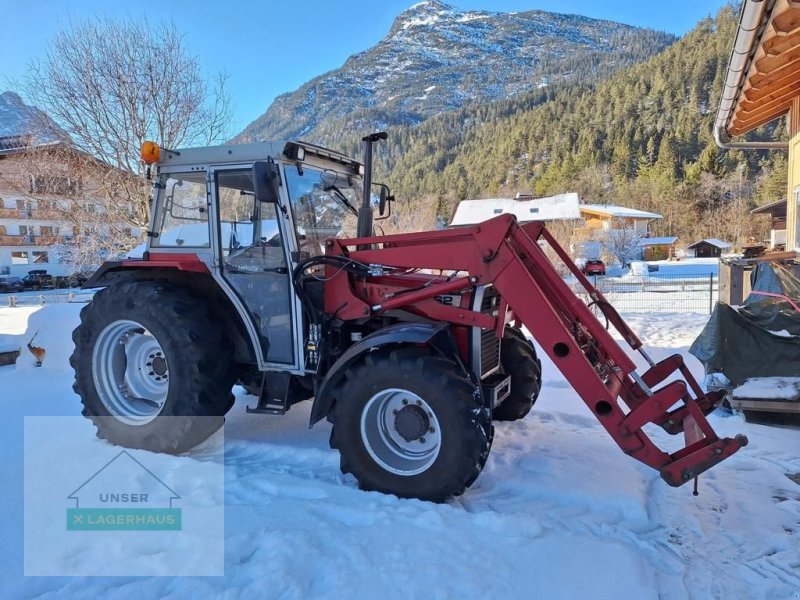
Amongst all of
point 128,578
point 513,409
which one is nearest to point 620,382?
point 513,409

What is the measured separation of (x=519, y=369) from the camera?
14.7 feet

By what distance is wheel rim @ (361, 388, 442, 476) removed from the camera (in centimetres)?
332

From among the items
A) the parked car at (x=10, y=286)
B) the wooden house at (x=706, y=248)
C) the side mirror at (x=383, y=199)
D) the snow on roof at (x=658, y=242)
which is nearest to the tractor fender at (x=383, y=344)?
the side mirror at (x=383, y=199)

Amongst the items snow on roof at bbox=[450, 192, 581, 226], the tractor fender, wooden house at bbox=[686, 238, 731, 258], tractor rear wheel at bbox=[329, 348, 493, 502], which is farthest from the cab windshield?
wooden house at bbox=[686, 238, 731, 258]

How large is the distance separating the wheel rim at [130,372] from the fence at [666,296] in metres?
11.9

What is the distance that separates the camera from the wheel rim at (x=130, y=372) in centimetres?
421

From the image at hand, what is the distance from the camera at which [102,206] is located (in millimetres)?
13109

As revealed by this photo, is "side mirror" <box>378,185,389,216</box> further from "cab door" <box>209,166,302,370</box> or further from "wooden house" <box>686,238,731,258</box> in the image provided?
"wooden house" <box>686,238,731,258</box>

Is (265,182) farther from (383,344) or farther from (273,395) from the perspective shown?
(273,395)

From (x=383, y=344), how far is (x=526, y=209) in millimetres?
45489

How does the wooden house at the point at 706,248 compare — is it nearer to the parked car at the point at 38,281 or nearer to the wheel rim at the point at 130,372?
the wheel rim at the point at 130,372

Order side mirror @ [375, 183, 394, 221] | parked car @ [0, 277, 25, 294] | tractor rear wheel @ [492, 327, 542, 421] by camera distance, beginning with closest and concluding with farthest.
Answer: tractor rear wheel @ [492, 327, 542, 421] < side mirror @ [375, 183, 394, 221] < parked car @ [0, 277, 25, 294]

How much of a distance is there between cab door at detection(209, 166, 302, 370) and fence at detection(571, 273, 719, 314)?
37.1ft

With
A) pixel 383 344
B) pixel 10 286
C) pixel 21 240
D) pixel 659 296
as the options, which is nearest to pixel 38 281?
pixel 10 286
